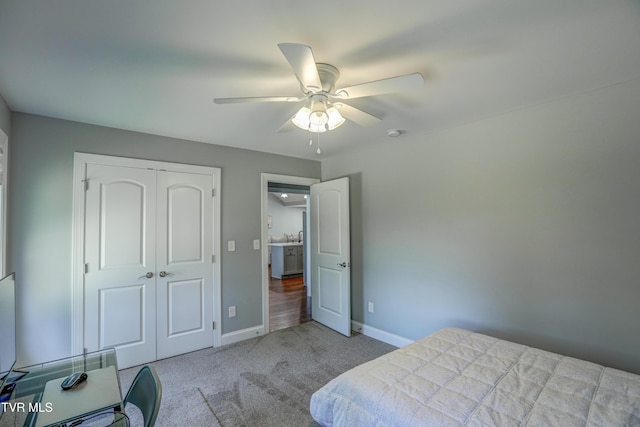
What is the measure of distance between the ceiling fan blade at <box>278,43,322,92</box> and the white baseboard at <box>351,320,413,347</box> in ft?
9.25

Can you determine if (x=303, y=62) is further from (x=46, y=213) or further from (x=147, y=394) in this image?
(x=46, y=213)

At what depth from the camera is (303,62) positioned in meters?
1.31

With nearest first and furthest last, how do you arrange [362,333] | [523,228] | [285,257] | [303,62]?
[303,62], [523,228], [362,333], [285,257]

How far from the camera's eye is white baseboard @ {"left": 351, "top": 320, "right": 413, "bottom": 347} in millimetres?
3205

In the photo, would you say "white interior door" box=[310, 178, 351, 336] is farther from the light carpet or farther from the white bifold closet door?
the white bifold closet door

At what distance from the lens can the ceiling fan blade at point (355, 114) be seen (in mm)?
1914

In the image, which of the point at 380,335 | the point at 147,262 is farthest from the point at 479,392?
the point at 147,262

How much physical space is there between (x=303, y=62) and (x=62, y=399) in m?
1.92

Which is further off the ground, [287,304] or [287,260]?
[287,260]

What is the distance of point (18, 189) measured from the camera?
2348mm

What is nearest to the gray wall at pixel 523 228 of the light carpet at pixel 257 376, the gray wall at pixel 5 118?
the light carpet at pixel 257 376

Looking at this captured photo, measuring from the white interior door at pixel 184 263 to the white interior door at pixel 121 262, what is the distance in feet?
0.27

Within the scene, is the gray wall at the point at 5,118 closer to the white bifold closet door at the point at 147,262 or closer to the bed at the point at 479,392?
the white bifold closet door at the point at 147,262

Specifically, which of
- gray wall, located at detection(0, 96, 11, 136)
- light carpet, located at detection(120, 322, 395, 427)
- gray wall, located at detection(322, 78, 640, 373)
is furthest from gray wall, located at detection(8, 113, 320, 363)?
gray wall, located at detection(322, 78, 640, 373)
